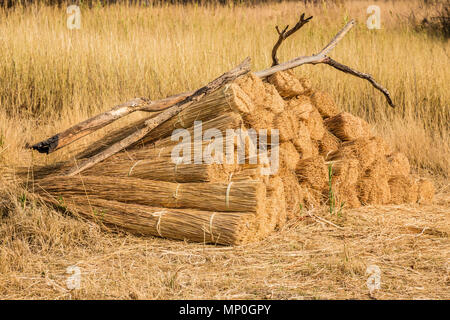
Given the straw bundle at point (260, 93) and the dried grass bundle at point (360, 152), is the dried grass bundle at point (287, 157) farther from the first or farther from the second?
the dried grass bundle at point (360, 152)

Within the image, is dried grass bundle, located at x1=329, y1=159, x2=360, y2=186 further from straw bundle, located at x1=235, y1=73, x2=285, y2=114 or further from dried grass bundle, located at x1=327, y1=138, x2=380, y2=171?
straw bundle, located at x1=235, y1=73, x2=285, y2=114

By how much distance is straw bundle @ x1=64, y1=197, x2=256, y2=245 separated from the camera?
10.8 feet

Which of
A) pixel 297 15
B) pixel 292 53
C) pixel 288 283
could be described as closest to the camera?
pixel 288 283

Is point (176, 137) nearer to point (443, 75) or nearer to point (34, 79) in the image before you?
point (34, 79)

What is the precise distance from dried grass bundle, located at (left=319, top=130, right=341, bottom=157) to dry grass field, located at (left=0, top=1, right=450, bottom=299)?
1.88 feet

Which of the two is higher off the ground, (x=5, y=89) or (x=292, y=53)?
(x=292, y=53)

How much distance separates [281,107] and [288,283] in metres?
1.55

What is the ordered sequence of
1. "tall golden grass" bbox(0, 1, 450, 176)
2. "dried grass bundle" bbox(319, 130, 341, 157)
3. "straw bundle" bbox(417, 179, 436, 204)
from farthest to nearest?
"tall golden grass" bbox(0, 1, 450, 176)
"straw bundle" bbox(417, 179, 436, 204)
"dried grass bundle" bbox(319, 130, 341, 157)

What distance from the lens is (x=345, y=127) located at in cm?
432

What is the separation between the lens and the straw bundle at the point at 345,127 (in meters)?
4.33

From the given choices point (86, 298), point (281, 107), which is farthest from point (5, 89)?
point (86, 298)

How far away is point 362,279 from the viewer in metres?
2.81

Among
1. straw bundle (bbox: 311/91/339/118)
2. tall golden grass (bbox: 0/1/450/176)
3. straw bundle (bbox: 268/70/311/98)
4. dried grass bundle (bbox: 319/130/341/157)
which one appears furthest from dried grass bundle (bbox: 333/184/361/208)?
tall golden grass (bbox: 0/1/450/176)

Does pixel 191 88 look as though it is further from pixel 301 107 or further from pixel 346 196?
pixel 346 196
